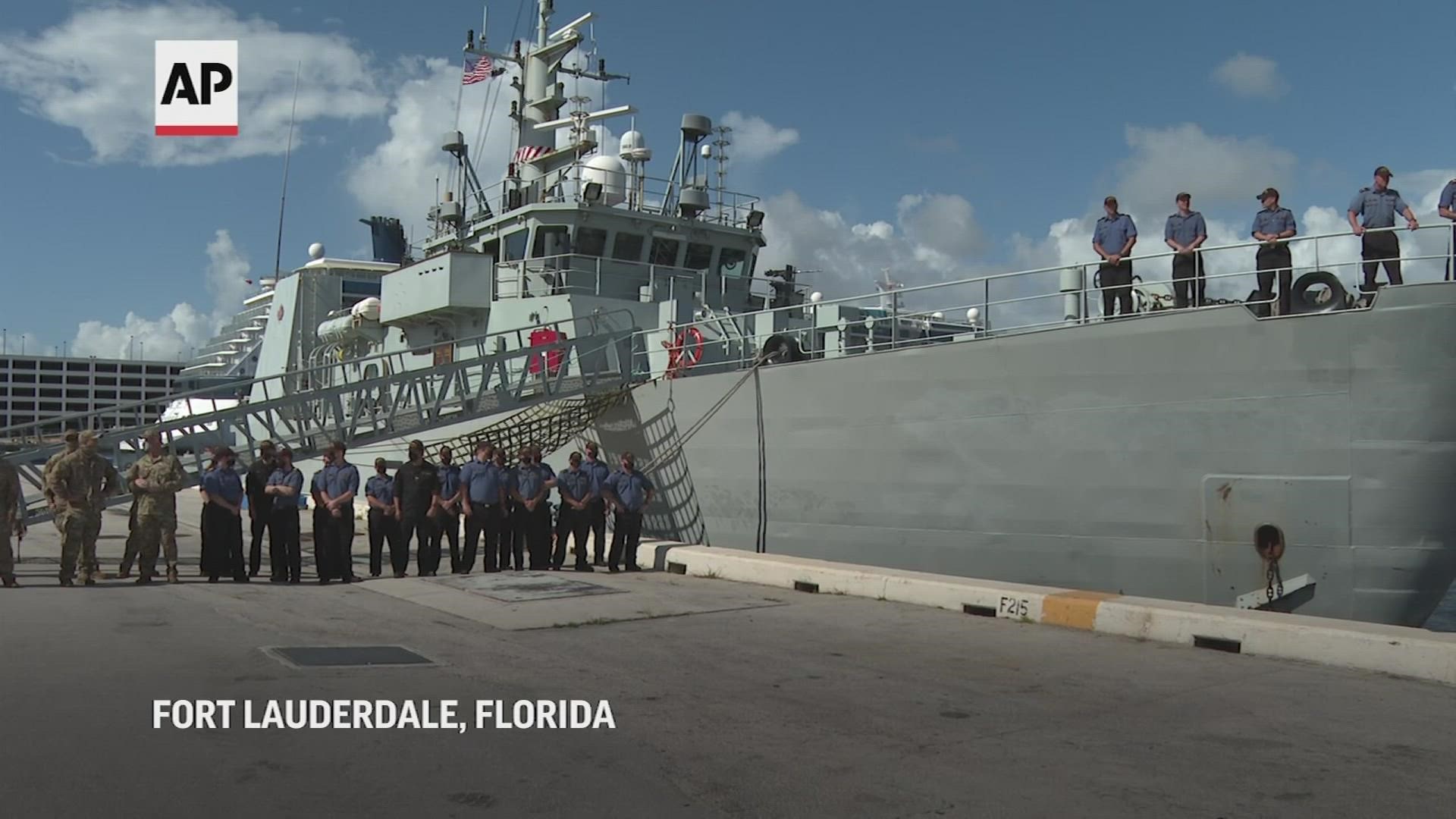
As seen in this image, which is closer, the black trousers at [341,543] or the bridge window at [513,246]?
the black trousers at [341,543]

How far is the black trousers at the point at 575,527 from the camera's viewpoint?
1124cm

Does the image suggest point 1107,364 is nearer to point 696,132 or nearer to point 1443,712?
point 1443,712

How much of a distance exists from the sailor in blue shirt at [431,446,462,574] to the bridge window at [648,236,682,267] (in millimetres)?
7095

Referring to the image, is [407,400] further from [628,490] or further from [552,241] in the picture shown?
[552,241]

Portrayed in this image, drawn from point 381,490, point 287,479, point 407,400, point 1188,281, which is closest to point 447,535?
point 381,490

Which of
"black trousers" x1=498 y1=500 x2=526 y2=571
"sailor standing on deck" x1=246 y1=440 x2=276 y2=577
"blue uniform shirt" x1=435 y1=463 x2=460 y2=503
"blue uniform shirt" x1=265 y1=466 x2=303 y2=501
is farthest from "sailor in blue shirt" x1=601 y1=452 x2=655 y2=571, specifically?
"sailor standing on deck" x1=246 y1=440 x2=276 y2=577

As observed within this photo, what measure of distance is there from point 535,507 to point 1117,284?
236 inches

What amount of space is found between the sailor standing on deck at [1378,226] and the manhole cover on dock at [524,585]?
644 centimetres

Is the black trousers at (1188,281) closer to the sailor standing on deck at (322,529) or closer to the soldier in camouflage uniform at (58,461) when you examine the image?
the sailor standing on deck at (322,529)

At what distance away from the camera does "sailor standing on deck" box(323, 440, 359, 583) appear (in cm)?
1026

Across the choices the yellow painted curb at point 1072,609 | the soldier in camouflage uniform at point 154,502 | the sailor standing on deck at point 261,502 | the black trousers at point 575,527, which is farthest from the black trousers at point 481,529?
the yellow painted curb at point 1072,609

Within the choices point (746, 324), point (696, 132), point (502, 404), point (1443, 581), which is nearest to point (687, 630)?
point (1443, 581)

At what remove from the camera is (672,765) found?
420 cm

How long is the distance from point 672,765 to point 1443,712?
3.72 meters
